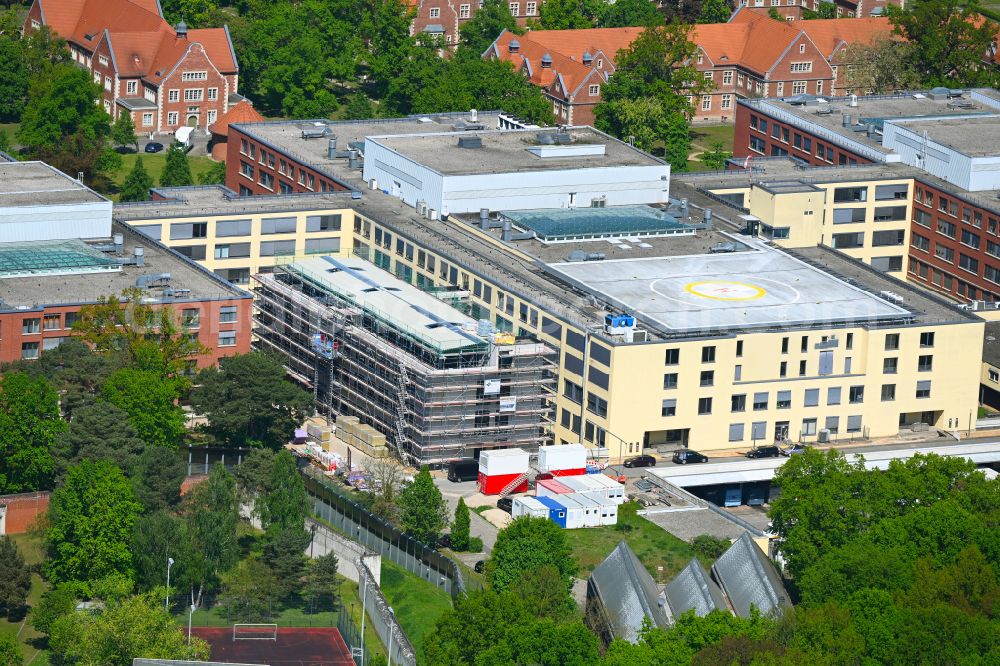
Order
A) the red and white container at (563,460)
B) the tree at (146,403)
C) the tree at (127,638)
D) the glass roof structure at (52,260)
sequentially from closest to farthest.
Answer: the tree at (127,638)
the tree at (146,403)
the red and white container at (563,460)
the glass roof structure at (52,260)

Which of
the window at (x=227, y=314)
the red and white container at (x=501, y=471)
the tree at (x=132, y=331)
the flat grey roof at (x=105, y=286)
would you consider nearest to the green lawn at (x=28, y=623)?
the tree at (x=132, y=331)

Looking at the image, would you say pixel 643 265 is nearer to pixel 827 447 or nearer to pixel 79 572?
pixel 827 447

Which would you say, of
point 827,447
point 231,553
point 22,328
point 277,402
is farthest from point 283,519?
point 827,447

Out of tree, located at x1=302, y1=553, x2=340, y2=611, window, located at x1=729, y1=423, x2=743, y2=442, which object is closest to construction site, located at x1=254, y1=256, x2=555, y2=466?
window, located at x1=729, y1=423, x2=743, y2=442


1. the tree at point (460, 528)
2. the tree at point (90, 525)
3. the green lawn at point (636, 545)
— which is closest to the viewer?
the tree at point (90, 525)

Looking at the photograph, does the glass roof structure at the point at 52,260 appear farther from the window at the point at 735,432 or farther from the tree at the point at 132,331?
the window at the point at 735,432

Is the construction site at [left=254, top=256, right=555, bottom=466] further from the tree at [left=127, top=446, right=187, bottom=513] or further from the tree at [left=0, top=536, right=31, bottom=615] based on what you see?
the tree at [left=0, top=536, right=31, bottom=615]

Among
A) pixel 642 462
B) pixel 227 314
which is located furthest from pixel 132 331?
pixel 642 462

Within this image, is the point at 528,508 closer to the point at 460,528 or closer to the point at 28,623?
the point at 460,528
